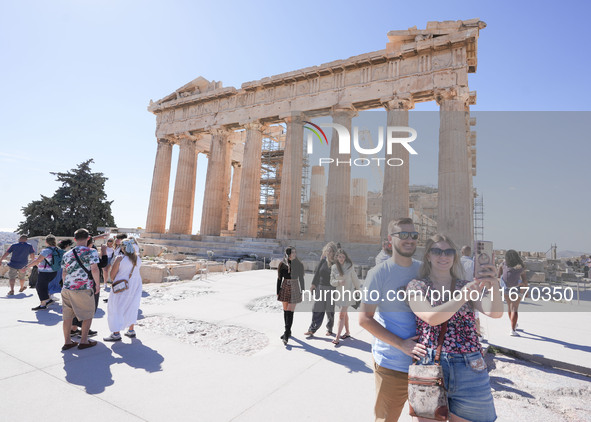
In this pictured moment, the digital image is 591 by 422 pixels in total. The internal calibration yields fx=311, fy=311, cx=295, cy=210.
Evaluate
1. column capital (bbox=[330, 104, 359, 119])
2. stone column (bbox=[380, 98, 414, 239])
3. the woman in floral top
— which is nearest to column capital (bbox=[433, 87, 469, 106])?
stone column (bbox=[380, 98, 414, 239])

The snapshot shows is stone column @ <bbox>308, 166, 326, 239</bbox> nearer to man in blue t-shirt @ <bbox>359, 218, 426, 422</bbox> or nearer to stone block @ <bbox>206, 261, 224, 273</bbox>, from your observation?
stone block @ <bbox>206, 261, 224, 273</bbox>

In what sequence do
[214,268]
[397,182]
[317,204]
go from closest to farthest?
1. [214,268]
2. [397,182]
3. [317,204]

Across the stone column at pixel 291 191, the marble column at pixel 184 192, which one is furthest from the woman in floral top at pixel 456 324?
the marble column at pixel 184 192

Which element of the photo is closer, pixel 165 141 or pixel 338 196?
pixel 338 196

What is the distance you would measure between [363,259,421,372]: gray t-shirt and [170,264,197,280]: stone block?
Answer: 41.8 ft

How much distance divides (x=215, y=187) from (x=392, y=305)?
24920 millimetres

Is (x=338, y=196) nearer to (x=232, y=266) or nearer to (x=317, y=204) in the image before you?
(x=317, y=204)

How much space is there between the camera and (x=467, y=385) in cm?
193

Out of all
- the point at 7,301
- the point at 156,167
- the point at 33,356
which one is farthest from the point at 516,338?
the point at 156,167

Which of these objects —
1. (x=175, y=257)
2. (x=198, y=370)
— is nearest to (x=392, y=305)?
(x=198, y=370)

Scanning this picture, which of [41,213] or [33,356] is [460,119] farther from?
[41,213]

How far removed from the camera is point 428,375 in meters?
1.89

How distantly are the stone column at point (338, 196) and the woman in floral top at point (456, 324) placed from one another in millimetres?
17998

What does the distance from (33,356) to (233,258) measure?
596 inches
